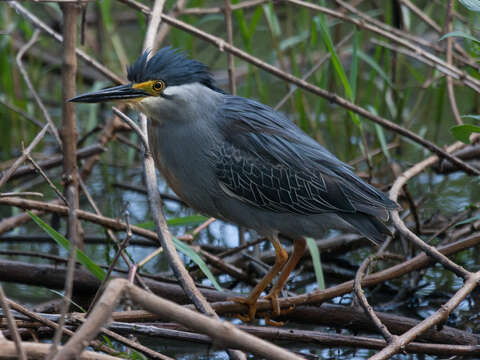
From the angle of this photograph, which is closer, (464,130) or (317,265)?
(464,130)

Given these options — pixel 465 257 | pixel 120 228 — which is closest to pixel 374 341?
pixel 120 228

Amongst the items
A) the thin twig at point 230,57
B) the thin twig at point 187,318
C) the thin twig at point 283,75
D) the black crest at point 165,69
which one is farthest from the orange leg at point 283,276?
the thin twig at point 187,318

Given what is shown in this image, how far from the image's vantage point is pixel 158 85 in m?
3.36

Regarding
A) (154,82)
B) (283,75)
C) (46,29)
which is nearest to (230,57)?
(283,75)

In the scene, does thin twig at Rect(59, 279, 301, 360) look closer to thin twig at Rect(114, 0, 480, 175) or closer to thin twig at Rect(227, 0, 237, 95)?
thin twig at Rect(114, 0, 480, 175)

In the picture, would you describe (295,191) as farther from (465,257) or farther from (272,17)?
(272,17)

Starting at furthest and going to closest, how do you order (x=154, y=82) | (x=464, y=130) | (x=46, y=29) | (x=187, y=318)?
(x=46, y=29), (x=154, y=82), (x=464, y=130), (x=187, y=318)

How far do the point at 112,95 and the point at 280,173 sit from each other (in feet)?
3.27

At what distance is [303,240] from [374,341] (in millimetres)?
1010

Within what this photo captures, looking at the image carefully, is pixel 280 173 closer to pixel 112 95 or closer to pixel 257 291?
pixel 257 291

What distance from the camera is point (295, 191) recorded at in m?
3.61

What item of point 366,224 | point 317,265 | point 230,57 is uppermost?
point 230,57

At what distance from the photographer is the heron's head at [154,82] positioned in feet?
10.8

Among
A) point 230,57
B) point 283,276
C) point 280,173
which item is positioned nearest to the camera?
point 280,173
